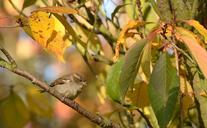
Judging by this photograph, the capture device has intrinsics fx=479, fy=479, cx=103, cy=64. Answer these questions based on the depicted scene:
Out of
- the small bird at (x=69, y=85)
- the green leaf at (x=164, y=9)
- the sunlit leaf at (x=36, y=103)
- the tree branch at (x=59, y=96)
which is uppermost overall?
the green leaf at (x=164, y=9)

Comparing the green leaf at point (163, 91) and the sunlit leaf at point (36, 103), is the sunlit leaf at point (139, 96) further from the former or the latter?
the sunlit leaf at point (36, 103)

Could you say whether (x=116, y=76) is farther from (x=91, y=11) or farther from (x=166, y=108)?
(x=91, y=11)

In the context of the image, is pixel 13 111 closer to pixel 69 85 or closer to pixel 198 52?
pixel 69 85

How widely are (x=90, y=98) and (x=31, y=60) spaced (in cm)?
65

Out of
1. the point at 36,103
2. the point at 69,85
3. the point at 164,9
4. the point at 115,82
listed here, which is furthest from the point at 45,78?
the point at 115,82

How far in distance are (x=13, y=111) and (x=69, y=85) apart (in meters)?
0.33

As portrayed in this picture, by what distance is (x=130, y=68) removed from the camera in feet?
1.82

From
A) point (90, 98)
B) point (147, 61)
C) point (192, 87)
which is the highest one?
point (147, 61)

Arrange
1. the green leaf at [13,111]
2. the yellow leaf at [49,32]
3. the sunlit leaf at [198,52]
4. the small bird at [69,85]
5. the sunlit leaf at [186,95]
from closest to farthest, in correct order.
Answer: the sunlit leaf at [198,52] < the yellow leaf at [49,32] < the sunlit leaf at [186,95] < the green leaf at [13,111] < the small bird at [69,85]

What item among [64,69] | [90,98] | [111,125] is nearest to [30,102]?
[111,125]

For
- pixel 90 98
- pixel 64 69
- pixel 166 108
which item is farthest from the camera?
pixel 64 69

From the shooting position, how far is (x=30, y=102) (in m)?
1.17

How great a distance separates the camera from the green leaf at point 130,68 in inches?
21.6

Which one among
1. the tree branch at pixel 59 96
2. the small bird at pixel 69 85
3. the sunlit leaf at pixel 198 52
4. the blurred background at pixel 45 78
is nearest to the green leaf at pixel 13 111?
the blurred background at pixel 45 78
